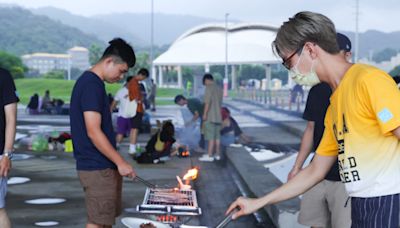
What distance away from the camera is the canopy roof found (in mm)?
53969

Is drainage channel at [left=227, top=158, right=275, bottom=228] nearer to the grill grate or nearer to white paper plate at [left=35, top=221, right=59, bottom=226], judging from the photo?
white paper plate at [left=35, top=221, right=59, bottom=226]

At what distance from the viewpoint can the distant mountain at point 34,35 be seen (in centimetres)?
10200

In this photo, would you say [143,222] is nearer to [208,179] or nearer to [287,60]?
[287,60]

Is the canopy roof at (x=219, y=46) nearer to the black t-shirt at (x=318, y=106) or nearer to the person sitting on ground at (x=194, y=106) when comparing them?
the person sitting on ground at (x=194, y=106)

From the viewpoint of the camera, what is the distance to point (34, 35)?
114188 mm

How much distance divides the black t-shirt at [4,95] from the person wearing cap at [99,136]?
0.49m

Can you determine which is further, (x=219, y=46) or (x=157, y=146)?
(x=219, y=46)

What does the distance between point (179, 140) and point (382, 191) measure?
11281 mm

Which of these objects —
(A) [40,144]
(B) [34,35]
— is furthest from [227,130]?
(B) [34,35]

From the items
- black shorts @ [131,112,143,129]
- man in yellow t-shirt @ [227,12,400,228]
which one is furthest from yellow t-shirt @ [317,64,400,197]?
black shorts @ [131,112,143,129]

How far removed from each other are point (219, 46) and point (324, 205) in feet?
180

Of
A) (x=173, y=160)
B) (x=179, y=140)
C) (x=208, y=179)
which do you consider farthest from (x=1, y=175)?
(x=179, y=140)

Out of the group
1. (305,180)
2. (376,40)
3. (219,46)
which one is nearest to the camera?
(305,180)

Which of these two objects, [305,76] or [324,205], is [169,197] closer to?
[324,205]
